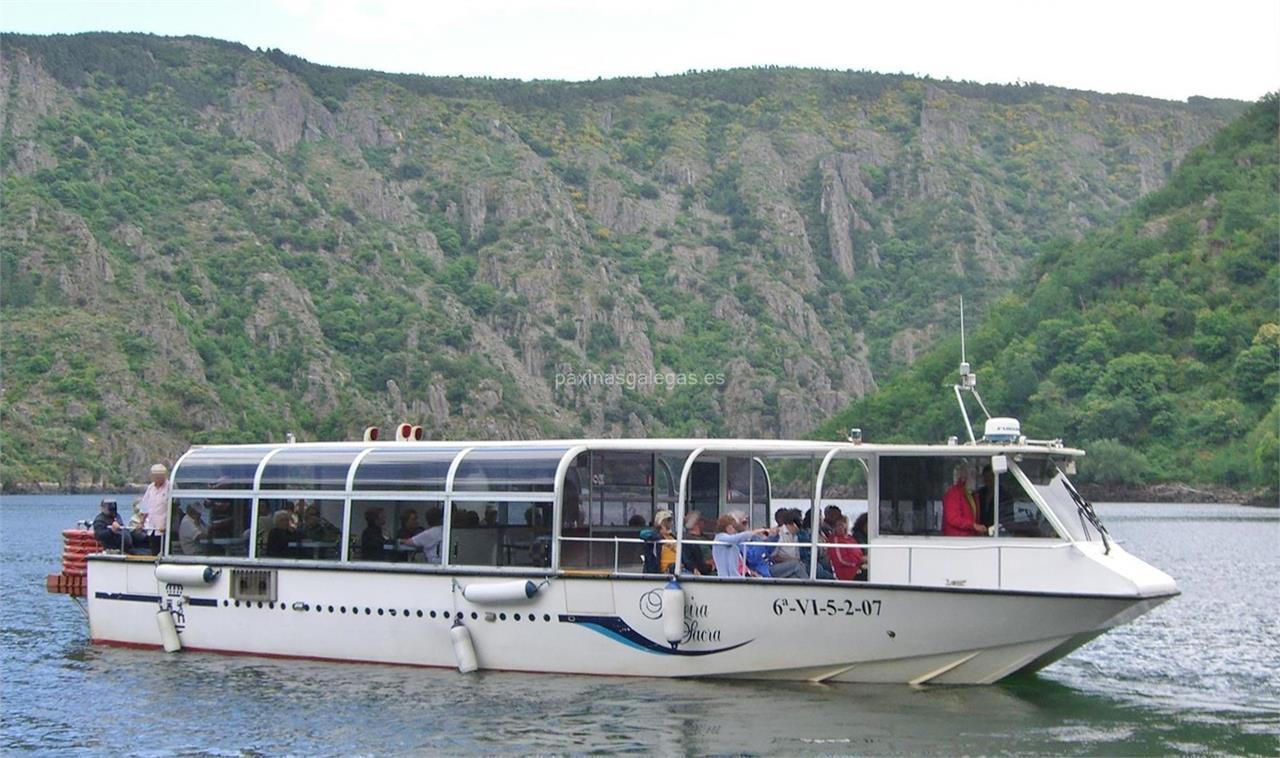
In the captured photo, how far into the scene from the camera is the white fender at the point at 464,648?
22.6 m

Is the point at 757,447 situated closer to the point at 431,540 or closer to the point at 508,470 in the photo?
the point at 508,470

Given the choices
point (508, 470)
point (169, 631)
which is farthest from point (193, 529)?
point (508, 470)

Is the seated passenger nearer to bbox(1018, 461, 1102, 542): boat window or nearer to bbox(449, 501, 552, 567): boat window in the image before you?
bbox(449, 501, 552, 567): boat window

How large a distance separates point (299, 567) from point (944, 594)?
9074 millimetres

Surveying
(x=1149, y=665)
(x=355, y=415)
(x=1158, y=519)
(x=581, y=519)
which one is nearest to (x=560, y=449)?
(x=581, y=519)

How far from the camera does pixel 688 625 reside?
21625 mm

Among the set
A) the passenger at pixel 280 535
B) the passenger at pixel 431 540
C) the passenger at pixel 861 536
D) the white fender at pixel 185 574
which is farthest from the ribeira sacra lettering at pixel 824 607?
the white fender at pixel 185 574

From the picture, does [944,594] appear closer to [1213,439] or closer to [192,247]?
[1213,439]

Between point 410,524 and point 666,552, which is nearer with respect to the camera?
point 666,552

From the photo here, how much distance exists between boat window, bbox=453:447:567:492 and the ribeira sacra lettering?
3.36m

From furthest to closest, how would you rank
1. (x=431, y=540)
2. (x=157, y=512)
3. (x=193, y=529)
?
(x=157, y=512) → (x=193, y=529) → (x=431, y=540)

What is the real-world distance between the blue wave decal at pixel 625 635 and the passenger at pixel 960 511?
338 cm

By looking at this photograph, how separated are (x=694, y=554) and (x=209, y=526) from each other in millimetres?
7682

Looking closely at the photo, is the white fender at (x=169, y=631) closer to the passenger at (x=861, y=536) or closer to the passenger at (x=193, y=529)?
the passenger at (x=193, y=529)
